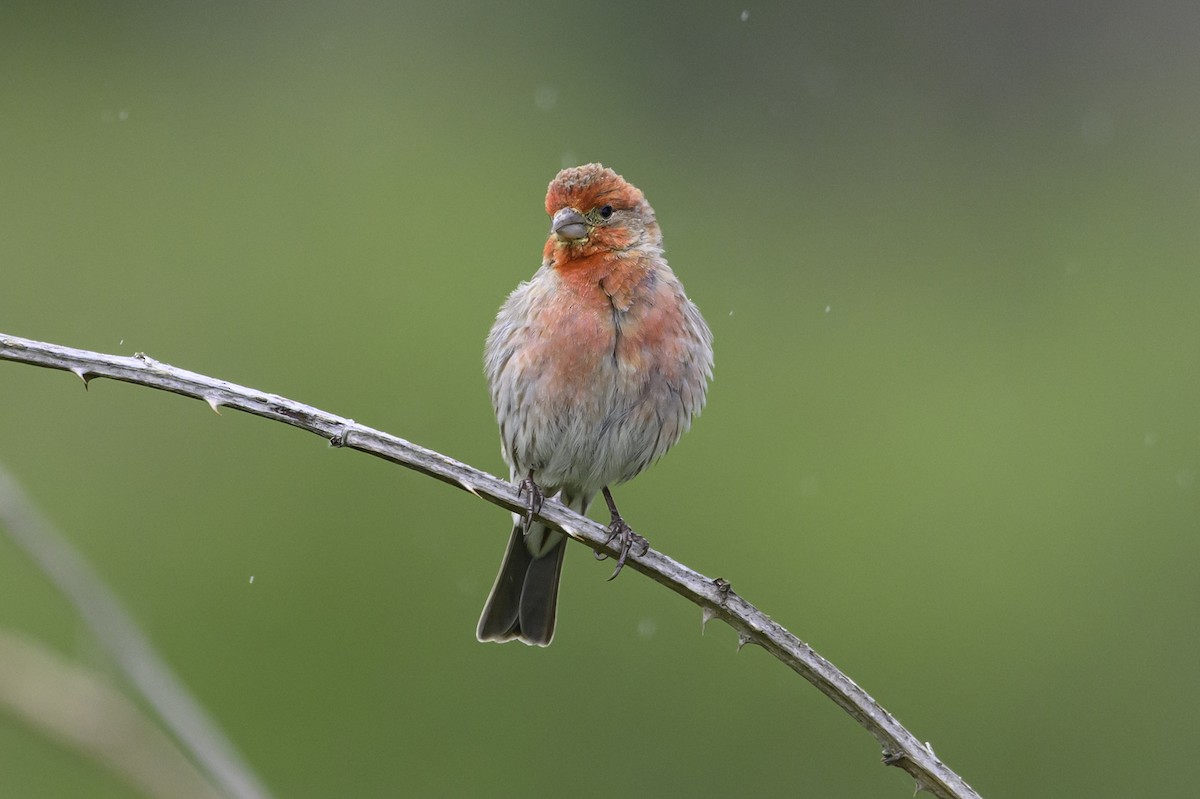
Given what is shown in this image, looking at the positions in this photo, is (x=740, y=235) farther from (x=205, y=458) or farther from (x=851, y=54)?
(x=205, y=458)

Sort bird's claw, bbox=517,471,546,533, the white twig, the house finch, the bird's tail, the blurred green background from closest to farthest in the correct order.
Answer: the white twig → bird's claw, bbox=517,471,546,533 → the house finch → the bird's tail → the blurred green background

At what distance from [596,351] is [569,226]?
425 millimetres

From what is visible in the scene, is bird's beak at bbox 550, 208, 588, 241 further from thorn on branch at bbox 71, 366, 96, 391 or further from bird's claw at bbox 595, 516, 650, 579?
thorn on branch at bbox 71, 366, 96, 391

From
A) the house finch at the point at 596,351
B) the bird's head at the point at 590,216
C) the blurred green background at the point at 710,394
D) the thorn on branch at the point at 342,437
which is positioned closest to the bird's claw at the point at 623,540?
the house finch at the point at 596,351

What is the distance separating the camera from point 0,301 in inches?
328

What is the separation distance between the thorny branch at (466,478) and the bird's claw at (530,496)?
127 mm

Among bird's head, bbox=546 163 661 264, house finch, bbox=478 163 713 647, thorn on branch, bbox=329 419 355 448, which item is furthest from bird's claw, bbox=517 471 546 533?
bird's head, bbox=546 163 661 264

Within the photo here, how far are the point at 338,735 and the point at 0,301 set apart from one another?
10.3ft

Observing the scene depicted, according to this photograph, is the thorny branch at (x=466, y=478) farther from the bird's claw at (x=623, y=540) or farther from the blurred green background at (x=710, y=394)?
A: the blurred green background at (x=710, y=394)

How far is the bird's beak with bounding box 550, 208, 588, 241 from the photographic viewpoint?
497 cm

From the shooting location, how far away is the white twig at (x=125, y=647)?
312 cm

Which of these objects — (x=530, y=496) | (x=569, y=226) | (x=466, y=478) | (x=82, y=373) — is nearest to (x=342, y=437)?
(x=466, y=478)

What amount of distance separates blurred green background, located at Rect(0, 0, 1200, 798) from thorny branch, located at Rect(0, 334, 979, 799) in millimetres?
3884

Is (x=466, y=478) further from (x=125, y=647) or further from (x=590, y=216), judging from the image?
(x=590, y=216)
